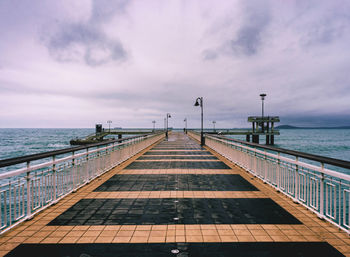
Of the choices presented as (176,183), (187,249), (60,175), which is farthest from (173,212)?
(60,175)

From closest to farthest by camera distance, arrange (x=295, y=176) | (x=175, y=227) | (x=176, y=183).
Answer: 1. (x=175, y=227)
2. (x=295, y=176)
3. (x=176, y=183)

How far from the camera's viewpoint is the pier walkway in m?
3.31

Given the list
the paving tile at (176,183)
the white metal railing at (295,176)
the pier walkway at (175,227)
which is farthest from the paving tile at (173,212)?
the paving tile at (176,183)

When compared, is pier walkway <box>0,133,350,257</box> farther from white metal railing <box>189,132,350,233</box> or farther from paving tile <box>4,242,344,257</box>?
white metal railing <box>189,132,350,233</box>

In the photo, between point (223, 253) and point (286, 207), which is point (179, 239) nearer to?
point (223, 253)

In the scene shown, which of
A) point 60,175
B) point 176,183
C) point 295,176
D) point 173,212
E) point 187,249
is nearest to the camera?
point 187,249

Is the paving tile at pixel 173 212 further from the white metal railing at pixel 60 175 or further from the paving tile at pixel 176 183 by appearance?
the paving tile at pixel 176 183

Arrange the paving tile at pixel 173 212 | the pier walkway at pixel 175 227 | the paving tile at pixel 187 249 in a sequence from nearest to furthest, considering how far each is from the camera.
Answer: the paving tile at pixel 187 249
the pier walkway at pixel 175 227
the paving tile at pixel 173 212

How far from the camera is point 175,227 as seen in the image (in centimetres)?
395

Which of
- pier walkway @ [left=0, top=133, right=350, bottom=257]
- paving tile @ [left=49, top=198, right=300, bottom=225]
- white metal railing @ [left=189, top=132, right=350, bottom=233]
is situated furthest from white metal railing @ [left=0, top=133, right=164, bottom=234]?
white metal railing @ [left=189, top=132, right=350, bottom=233]

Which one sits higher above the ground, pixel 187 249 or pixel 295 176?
pixel 295 176

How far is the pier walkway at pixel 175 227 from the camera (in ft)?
10.8

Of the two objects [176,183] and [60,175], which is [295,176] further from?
[60,175]

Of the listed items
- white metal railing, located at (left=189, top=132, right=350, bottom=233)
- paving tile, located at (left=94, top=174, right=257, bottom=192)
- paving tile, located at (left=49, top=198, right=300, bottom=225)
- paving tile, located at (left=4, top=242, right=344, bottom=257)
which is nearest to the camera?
paving tile, located at (left=4, top=242, right=344, bottom=257)
